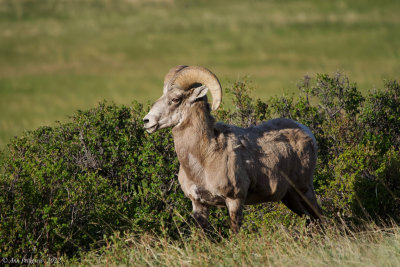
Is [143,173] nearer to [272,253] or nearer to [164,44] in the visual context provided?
[272,253]

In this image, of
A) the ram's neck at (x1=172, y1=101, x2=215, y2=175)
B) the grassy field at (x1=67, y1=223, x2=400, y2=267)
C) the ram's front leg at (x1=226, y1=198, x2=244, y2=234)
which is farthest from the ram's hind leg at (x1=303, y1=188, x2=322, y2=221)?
the ram's neck at (x1=172, y1=101, x2=215, y2=175)

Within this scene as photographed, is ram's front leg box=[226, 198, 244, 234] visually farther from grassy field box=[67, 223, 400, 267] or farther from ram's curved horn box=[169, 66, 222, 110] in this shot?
ram's curved horn box=[169, 66, 222, 110]

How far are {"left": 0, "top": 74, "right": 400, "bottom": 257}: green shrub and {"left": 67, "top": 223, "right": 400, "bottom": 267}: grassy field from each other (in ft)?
3.09

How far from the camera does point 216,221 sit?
12.3 metres

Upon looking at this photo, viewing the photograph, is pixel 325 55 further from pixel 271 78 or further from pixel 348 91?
pixel 348 91

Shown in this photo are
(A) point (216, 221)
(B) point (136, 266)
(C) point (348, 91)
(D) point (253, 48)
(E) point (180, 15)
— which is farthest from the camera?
(E) point (180, 15)

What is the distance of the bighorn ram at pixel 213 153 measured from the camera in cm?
934

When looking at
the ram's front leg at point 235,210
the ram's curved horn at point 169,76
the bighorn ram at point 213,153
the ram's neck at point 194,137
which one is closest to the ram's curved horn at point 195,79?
the bighorn ram at point 213,153

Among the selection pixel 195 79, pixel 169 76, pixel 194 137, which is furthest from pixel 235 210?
pixel 169 76

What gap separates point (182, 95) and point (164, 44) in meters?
63.4

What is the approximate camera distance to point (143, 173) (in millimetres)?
12742

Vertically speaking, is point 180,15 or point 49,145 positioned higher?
point 180,15

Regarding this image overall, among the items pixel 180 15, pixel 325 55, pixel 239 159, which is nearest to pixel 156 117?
pixel 239 159

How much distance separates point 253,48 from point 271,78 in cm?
1465
